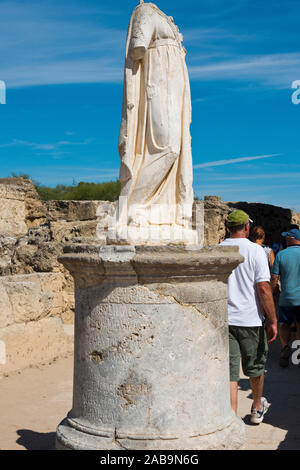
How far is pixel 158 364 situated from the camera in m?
3.04

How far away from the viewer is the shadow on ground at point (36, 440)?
3.94 meters

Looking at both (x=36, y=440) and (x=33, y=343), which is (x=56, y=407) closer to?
(x=36, y=440)

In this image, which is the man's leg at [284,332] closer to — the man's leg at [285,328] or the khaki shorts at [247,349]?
the man's leg at [285,328]

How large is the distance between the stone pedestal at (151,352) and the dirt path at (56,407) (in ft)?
3.36

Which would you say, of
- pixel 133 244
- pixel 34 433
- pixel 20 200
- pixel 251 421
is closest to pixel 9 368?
pixel 34 433

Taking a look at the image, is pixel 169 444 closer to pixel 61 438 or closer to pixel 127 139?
pixel 61 438

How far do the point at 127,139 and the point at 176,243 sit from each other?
821mm

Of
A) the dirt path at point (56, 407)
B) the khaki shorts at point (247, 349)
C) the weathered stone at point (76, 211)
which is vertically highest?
the weathered stone at point (76, 211)

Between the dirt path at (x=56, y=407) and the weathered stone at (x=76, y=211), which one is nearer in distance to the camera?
the dirt path at (x=56, y=407)

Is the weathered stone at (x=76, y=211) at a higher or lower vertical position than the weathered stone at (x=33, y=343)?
higher

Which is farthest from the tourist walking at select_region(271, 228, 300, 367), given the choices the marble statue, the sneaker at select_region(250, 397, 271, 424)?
the marble statue

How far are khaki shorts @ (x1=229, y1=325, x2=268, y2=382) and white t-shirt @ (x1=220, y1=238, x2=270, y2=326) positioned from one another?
2.6 inches

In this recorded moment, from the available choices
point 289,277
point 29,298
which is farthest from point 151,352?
point 29,298

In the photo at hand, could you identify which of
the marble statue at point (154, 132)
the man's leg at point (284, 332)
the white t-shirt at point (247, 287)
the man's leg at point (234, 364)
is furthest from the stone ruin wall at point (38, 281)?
the man's leg at point (284, 332)
